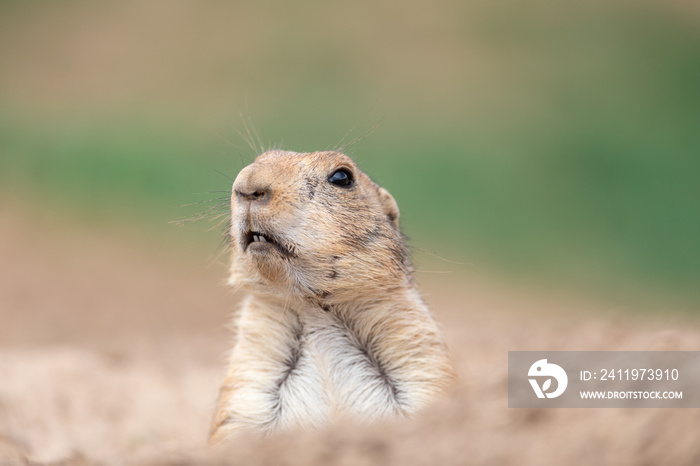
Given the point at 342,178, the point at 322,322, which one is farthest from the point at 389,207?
the point at 322,322

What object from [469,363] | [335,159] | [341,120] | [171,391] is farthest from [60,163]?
[335,159]

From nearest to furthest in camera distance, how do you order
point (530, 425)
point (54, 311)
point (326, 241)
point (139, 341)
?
1. point (530, 425)
2. point (326, 241)
3. point (139, 341)
4. point (54, 311)

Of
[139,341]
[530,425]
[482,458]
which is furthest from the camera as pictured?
[139,341]

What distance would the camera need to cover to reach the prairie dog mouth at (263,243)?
360 centimetres

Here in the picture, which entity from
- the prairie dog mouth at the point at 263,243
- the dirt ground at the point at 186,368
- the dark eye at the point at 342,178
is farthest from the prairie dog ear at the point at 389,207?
the prairie dog mouth at the point at 263,243

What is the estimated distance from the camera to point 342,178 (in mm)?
4133

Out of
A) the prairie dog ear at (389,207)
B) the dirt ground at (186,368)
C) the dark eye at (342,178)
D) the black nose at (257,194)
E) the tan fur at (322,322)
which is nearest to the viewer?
the dirt ground at (186,368)

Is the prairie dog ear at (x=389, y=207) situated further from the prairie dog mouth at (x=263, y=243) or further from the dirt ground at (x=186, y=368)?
the prairie dog mouth at (x=263, y=243)

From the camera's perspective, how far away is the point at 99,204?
13.8 m

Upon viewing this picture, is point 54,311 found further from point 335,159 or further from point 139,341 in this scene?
point 335,159

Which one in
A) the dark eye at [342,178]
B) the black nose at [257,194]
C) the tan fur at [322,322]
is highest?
the dark eye at [342,178]

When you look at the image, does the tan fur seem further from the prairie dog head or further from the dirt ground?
the dirt ground

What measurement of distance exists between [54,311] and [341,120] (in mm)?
6162

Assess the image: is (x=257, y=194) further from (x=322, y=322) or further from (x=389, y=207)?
(x=389, y=207)
